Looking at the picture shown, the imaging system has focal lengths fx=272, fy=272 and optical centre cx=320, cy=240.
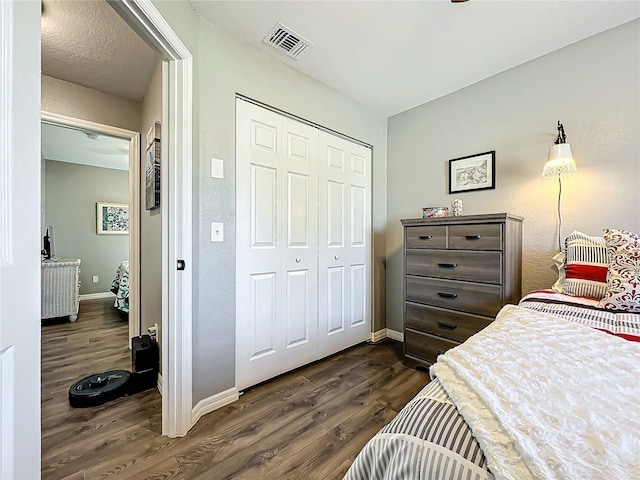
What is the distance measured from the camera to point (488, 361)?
739 mm

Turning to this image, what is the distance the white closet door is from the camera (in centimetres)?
243

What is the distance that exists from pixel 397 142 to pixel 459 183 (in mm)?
837

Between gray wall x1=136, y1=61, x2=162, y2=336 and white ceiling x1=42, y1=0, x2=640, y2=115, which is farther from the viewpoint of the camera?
gray wall x1=136, y1=61, x2=162, y2=336

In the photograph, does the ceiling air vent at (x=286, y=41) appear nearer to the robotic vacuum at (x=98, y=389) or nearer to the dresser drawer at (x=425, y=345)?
the dresser drawer at (x=425, y=345)

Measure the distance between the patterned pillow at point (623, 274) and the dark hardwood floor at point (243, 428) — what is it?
4.07 ft

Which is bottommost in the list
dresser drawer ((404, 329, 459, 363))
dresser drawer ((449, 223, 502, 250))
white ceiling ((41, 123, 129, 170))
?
dresser drawer ((404, 329, 459, 363))

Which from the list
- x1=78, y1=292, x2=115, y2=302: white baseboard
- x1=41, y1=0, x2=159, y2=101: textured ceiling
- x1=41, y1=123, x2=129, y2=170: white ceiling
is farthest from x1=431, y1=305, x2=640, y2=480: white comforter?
x1=78, y1=292, x2=115, y2=302: white baseboard

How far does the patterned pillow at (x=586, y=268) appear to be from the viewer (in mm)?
1468

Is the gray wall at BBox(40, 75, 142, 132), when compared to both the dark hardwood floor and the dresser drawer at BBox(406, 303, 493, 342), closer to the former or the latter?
the dark hardwood floor

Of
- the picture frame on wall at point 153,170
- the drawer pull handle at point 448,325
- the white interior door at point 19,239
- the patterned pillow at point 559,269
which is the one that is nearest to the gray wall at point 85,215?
the picture frame on wall at point 153,170

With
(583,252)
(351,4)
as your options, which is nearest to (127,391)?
(351,4)

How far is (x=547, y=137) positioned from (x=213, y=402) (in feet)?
9.69

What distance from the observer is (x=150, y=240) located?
2236mm

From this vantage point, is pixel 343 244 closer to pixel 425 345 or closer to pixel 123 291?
pixel 425 345
